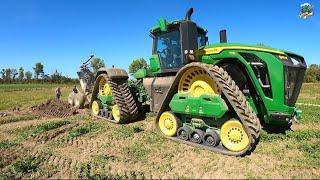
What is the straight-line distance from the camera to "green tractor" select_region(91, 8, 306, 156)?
24.8 ft

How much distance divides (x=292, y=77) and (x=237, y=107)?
5.20ft

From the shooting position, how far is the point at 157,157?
24.8 feet

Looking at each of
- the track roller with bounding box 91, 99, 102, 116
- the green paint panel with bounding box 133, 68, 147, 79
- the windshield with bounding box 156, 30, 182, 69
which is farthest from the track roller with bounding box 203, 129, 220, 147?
the track roller with bounding box 91, 99, 102, 116

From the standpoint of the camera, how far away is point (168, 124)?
9422 mm

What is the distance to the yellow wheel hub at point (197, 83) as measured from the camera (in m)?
8.39

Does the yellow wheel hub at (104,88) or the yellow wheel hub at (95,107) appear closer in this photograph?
the yellow wheel hub at (104,88)

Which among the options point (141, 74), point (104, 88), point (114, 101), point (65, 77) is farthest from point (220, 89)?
point (65, 77)

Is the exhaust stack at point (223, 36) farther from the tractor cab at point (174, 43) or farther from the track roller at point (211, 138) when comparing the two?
the track roller at point (211, 138)

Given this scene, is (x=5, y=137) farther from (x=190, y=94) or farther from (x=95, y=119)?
(x=190, y=94)

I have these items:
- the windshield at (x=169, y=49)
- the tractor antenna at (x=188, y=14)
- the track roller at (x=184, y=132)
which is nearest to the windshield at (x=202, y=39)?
the windshield at (x=169, y=49)

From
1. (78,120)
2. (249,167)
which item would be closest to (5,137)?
(78,120)

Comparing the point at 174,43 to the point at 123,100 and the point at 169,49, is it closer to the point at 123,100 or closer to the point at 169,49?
the point at 169,49

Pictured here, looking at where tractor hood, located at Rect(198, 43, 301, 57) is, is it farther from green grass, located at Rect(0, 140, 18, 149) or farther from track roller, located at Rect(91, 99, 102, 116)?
track roller, located at Rect(91, 99, 102, 116)

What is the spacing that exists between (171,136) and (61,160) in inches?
119
